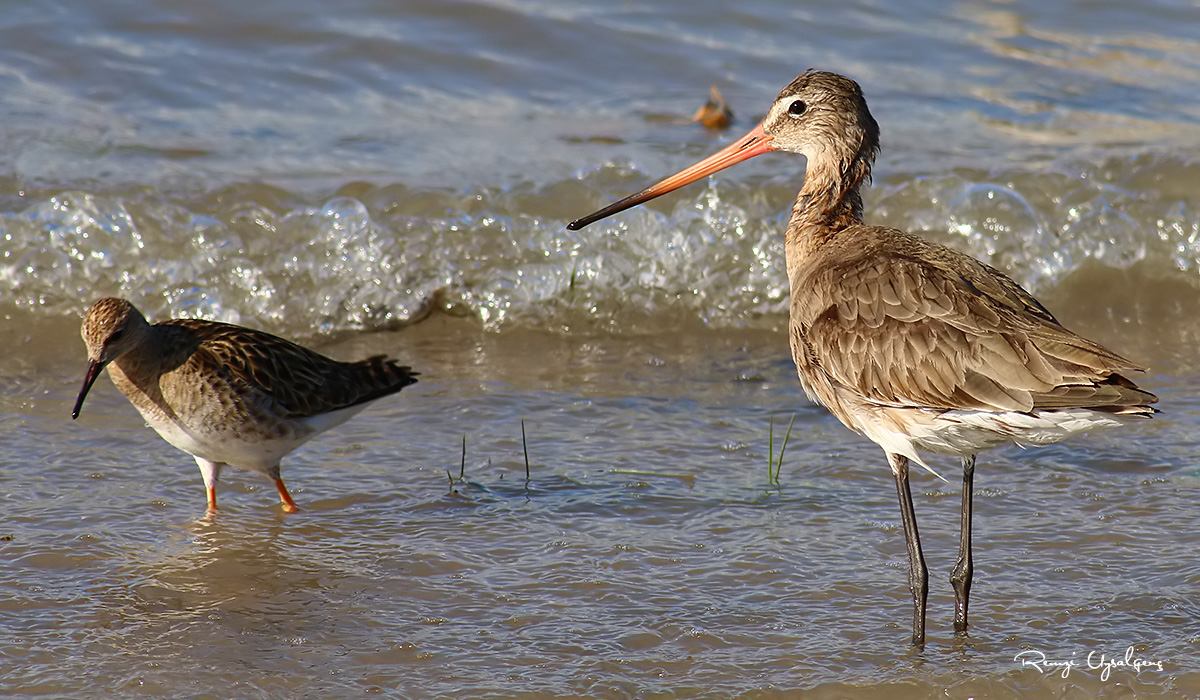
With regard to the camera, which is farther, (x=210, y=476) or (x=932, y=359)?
(x=210, y=476)

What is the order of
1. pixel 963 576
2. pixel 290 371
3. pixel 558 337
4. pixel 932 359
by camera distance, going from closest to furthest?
pixel 932 359
pixel 963 576
pixel 290 371
pixel 558 337

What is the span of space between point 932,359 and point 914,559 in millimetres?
692

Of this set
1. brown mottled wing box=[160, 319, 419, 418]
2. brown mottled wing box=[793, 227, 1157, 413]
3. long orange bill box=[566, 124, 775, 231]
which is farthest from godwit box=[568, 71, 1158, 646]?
brown mottled wing box=[160, 319, 419, 418]

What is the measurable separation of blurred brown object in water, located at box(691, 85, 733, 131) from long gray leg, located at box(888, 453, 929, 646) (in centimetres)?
530

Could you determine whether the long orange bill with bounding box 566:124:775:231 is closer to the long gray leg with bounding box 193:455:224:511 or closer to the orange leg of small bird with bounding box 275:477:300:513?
the orange leg of small bird with bounding box 275:477:300:513

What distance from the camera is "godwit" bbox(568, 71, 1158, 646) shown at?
141 inches

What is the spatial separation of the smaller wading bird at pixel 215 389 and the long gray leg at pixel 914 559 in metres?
2.27

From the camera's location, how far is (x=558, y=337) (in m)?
7.10

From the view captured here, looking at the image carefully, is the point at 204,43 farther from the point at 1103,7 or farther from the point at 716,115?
the point at 1103,7

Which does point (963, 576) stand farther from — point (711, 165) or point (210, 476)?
point (210, 476)

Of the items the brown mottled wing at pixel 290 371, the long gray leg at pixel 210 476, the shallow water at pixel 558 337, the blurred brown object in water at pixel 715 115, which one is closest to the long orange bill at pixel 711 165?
the shallow water at pixel 558 337

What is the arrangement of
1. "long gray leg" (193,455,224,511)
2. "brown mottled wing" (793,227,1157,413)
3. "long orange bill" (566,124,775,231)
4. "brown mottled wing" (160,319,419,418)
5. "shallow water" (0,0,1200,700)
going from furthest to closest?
1. "brown mottled wing" (160,319,419,418)
2. "long gray leg" (193,455,224,511)
3. "long orange bill" (566,124,775,231)
4. "shallow water" (0,0,1200,700)
5. "brown mottled wing" (793,227,1157,413)

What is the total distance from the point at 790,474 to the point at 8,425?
3.20 meters

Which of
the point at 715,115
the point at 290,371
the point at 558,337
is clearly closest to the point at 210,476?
the point at 290,371
